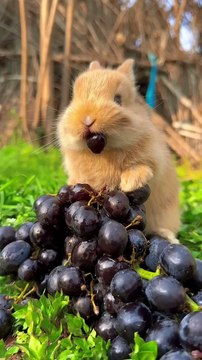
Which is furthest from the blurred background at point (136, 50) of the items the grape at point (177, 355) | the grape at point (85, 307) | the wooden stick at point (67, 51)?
the grape at point (177, 355)

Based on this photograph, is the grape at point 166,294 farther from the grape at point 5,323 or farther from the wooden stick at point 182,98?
the wooden stick at point 182,98

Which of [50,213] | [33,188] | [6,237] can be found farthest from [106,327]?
[33,188]

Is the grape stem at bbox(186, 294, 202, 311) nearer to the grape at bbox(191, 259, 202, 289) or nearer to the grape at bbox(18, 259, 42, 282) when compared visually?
the grape at bbox(191, 259, 202, 289)

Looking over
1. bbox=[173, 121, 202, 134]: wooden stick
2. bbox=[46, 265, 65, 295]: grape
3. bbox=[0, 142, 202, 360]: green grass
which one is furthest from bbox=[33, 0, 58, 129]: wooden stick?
bbox=[46, 265, 65, 295]: grape

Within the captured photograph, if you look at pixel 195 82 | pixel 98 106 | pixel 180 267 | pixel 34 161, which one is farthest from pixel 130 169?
pixel 195 82

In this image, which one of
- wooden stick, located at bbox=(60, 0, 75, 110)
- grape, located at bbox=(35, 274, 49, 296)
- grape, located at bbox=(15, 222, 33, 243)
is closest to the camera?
grape, located at bbox=(35, 274, 49, 296)
